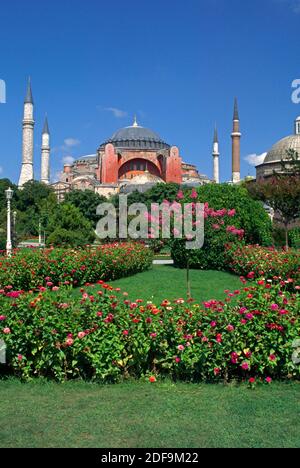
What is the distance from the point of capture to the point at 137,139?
62719 millimetres

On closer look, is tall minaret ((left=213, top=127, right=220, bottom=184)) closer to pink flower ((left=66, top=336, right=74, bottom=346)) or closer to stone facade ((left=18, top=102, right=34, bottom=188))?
stone facade ((left=18, top=102, right=34, bottom=188))

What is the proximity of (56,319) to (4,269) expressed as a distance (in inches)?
210

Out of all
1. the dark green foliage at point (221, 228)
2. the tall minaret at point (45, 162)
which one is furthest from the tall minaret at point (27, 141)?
the dark green foliage at point (221, 228)

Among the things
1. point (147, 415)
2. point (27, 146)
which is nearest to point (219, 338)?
point (147, 415)

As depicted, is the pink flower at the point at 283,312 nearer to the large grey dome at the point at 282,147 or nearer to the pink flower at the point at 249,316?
the pink flower at the point at 249,316

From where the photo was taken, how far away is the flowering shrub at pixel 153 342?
4.38 meters

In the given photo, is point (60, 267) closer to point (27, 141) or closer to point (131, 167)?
point (27, 141)

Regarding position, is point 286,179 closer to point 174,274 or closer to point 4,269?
point 174,274

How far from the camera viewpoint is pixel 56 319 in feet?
15.1

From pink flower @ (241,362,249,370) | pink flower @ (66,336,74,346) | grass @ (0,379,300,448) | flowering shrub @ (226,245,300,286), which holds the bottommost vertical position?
grass @ (0,379,300,448)

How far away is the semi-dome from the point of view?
62.1 m

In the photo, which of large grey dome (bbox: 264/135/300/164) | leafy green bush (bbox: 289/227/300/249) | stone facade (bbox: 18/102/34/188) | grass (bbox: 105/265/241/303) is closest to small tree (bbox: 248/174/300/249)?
leafy green bush (bbox: 289/227/300/249)

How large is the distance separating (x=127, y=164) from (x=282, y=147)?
734 inches
